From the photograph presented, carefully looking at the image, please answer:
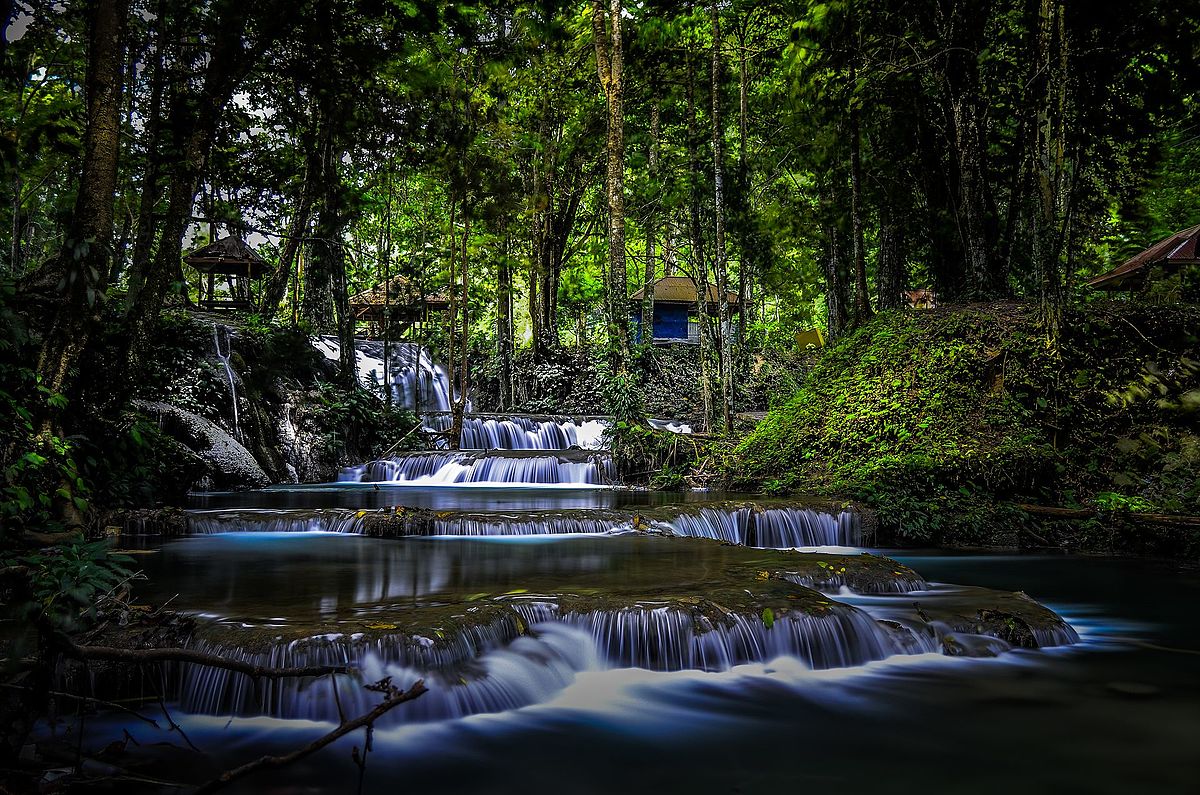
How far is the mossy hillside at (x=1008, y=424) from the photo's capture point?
371 inches

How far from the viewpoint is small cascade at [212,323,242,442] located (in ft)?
46.7

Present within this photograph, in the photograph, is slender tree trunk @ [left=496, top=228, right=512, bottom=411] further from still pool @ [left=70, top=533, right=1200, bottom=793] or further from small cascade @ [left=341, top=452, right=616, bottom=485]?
still pool @ [left=70, top=533, right=1200, bottom=793]

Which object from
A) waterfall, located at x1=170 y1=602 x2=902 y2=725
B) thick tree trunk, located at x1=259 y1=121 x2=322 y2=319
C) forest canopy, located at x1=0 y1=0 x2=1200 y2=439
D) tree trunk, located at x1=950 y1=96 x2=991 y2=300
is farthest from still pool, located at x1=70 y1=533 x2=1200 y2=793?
thick tree trunk, located at x1=259 y1=121 x2=322 y2=319

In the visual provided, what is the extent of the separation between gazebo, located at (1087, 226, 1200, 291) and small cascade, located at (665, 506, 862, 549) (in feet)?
36.4

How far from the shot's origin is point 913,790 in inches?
132

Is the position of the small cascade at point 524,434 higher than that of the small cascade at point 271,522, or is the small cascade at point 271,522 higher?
the small cascade at point 524,434

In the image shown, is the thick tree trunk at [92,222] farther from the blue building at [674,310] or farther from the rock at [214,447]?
the blue building at [674,310]

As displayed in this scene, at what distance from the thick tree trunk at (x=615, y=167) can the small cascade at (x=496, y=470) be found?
7.58 ft

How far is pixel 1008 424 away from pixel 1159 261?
8.21m

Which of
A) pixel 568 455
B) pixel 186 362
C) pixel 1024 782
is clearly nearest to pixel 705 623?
pixel 1024 782

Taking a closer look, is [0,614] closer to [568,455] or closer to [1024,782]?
[1024,782]

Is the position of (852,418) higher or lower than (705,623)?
higher

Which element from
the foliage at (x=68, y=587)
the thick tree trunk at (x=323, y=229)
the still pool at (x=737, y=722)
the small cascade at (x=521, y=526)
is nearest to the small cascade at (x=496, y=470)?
the thick tree trunk at (x=323, y=229)

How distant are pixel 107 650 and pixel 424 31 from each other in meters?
10.6
